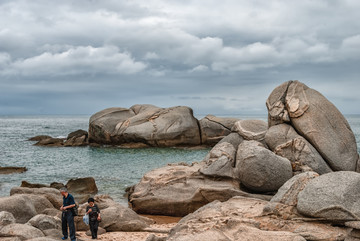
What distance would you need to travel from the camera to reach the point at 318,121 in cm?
1627

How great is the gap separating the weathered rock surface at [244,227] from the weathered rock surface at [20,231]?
347cm

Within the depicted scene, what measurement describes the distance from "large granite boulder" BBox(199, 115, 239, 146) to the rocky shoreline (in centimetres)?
2053

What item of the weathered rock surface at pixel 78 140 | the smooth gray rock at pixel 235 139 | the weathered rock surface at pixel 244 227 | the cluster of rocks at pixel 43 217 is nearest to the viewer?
the weathered rock surface at pixel 244 227

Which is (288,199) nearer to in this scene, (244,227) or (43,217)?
(244,227)

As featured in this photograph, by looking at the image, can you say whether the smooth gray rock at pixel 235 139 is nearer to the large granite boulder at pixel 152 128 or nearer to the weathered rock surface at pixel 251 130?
the weathered rock surface at pixel 251 130

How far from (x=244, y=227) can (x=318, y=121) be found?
29.3 feet

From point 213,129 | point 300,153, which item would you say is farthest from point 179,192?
point 213,129

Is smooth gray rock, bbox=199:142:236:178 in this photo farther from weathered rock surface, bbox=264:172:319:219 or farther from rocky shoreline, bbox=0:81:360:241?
weathered rock surface, bbox=264:172:319:219

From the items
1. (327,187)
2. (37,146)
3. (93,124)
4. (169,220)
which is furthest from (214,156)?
(37,146)

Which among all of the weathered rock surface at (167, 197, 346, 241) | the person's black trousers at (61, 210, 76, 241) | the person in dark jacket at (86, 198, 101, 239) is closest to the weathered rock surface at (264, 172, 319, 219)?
the weathered rock surface at (167, 197, 346, 241)

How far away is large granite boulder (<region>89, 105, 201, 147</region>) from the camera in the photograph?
1537 inches

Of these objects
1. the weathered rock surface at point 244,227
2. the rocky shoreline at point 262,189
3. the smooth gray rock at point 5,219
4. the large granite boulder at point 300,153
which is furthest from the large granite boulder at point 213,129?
the smooth gray rock at point 5,219

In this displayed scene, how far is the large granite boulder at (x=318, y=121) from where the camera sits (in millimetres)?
15953

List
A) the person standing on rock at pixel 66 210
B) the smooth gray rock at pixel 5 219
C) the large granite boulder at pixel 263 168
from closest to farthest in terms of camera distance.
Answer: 1. the smooth gray rock at pixel 5 219
2. the person standing on rock at pixel 66 210
3. the large granite boulder at pixel 263 168
